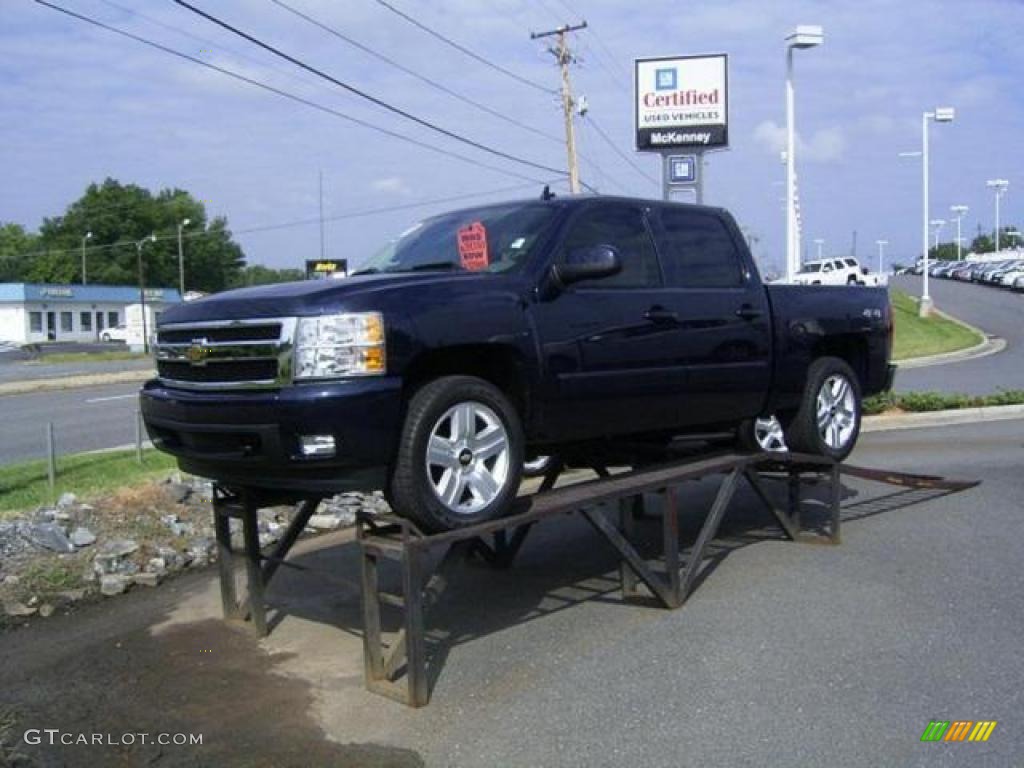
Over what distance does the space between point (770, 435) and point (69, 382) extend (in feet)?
100

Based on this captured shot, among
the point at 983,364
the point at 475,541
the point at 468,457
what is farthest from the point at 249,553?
the point at 983,364

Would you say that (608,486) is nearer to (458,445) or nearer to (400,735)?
(458,445)

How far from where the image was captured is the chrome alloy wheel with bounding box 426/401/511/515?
17.6 feet

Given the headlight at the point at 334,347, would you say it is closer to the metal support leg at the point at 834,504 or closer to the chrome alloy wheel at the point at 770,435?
the chrome alloy wheel at the point at 770,435

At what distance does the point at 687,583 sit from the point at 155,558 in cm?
396

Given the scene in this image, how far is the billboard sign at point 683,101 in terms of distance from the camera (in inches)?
1315

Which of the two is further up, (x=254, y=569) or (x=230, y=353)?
(x=230, y=353)

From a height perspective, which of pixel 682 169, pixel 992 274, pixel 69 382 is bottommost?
pixel 69 382

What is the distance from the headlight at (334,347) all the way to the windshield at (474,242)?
46.2 inches

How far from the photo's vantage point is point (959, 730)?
4.74 metres

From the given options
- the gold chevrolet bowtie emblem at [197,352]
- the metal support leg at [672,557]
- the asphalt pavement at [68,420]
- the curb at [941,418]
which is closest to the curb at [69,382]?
the asphalt pavement at [68,420]

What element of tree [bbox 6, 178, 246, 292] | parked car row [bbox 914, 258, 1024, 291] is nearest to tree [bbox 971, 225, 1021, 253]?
parked car row [bbox 914, 258, 1024, 291]

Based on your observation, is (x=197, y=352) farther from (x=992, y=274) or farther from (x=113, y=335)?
(x=113, y=335)

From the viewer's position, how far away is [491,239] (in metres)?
6.31
